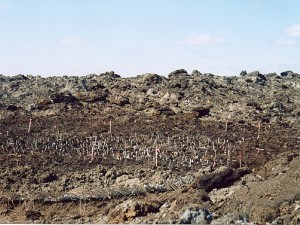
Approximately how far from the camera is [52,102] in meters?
36.1

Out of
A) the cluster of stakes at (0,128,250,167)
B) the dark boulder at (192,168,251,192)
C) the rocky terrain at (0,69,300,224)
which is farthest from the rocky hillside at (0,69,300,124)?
the dark boulder at (192,168,251,192)

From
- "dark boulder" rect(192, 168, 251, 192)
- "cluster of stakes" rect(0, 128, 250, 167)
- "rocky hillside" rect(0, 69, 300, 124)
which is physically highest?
"rocky hillside" rect(0, 69, 300, 124)

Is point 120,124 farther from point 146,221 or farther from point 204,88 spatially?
point 146,221

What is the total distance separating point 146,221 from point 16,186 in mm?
7767

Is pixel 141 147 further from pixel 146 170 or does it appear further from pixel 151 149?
pixel 146 170

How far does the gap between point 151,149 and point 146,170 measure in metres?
3.79

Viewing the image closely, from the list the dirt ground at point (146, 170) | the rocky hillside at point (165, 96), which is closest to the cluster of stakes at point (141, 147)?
the dirt ground at point (146, 170)

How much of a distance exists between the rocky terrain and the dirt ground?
5 centimetres

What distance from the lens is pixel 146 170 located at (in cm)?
2214

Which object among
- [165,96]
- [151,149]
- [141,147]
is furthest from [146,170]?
[165,96]

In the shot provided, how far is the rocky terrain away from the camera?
16.2 m

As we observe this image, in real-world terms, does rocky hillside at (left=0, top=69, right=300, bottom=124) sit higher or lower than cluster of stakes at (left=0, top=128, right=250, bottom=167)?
higher

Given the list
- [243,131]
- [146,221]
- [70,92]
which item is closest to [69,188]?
[146,221]

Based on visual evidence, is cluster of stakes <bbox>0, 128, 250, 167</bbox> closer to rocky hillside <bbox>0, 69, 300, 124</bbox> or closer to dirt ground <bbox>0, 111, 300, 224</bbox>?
dirt ground <bbox>0, 111, 300, 224</bbox>
